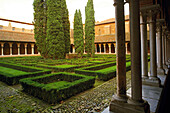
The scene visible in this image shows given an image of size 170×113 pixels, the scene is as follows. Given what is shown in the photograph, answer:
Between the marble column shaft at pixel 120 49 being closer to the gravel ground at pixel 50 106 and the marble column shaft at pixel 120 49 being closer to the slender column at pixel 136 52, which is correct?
the slender column at pixel 136 52

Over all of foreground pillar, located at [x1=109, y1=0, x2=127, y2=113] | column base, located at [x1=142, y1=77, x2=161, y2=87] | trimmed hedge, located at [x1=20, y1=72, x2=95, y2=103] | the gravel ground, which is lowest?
the gravel ground

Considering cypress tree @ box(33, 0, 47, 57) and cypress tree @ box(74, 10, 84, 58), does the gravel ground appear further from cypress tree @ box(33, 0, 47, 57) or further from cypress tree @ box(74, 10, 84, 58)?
cypress tree @ box(74, 10, 84, 58)

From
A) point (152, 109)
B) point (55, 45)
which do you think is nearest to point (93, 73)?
point (152, 109)

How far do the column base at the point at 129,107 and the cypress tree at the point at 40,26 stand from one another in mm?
17372

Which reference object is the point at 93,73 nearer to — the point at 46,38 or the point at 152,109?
the point at 152,109

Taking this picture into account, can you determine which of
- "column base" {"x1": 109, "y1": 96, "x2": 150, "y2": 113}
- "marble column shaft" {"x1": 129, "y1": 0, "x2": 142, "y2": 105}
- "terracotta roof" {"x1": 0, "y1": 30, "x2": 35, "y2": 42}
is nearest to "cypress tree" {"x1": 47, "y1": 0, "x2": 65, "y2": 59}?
"terracotta roof" {"x1": 0, "y1": 30, "x2": 35, "y2": 42}

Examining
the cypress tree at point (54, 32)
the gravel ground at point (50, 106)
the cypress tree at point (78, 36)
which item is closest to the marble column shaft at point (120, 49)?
the gravel ground at point (50, 106)

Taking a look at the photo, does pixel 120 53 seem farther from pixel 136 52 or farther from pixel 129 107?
pixel 129 107

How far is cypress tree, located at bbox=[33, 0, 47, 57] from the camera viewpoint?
1878cm

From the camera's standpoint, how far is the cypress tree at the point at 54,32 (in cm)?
1733

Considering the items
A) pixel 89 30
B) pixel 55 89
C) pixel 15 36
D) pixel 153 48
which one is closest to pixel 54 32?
pixel 89 30

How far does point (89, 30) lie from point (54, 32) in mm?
7421

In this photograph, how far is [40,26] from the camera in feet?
62.5

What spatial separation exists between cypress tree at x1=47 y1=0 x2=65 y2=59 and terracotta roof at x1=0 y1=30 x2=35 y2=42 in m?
9.14
